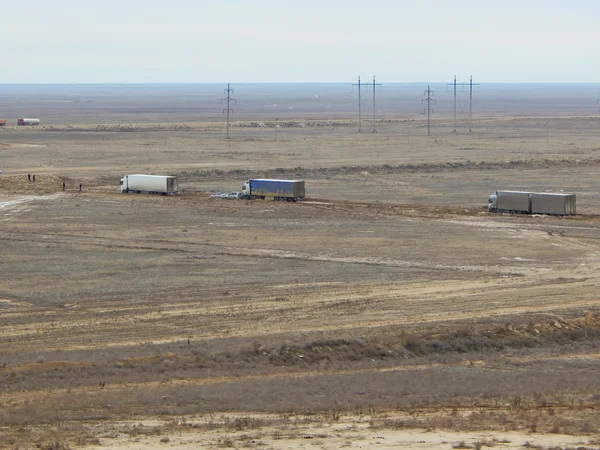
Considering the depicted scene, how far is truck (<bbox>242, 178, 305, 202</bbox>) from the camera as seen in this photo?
76.9 meters

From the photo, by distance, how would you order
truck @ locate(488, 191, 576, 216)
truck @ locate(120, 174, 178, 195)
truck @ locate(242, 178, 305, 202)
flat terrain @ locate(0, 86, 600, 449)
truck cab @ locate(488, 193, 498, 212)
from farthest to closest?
truck @ locate(120, 174, 178, 195) → truck @ locate(242, 178, 305, 202) → truck cab @ locate(488, 193, 498, 212) → truck @ locate(488, 191, 576, 216) → flat terrain @ locate(0, 86, 600, 449)

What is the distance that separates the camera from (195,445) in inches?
829

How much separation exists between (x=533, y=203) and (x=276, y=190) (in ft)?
65.8

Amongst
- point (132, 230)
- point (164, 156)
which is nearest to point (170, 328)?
point (132, 230)

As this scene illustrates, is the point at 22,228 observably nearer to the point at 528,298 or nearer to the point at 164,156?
the point at 528,298

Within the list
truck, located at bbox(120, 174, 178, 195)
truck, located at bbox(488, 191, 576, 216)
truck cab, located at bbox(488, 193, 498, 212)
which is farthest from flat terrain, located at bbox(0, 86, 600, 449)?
truck, located at bbox(120, 174, 178, 195)

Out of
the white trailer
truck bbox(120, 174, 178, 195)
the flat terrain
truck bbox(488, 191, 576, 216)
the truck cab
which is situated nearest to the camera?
the flat terrain

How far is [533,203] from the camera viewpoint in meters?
70.2

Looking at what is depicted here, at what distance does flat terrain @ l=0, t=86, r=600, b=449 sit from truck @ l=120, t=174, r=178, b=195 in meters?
1.93

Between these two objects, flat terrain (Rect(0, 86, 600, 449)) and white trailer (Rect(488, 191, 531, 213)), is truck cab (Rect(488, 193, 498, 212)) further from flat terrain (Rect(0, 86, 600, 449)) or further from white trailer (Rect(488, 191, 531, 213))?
flat terrain (Rect(0, 86, 600, 449))

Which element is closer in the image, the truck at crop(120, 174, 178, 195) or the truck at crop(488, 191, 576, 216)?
the truck at crop(488, 191, 576, 216)

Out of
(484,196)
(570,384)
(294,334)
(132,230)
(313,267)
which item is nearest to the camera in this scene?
(570,384)

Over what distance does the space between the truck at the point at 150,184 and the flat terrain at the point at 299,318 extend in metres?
1.93

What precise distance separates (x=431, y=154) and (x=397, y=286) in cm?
A: 7862
